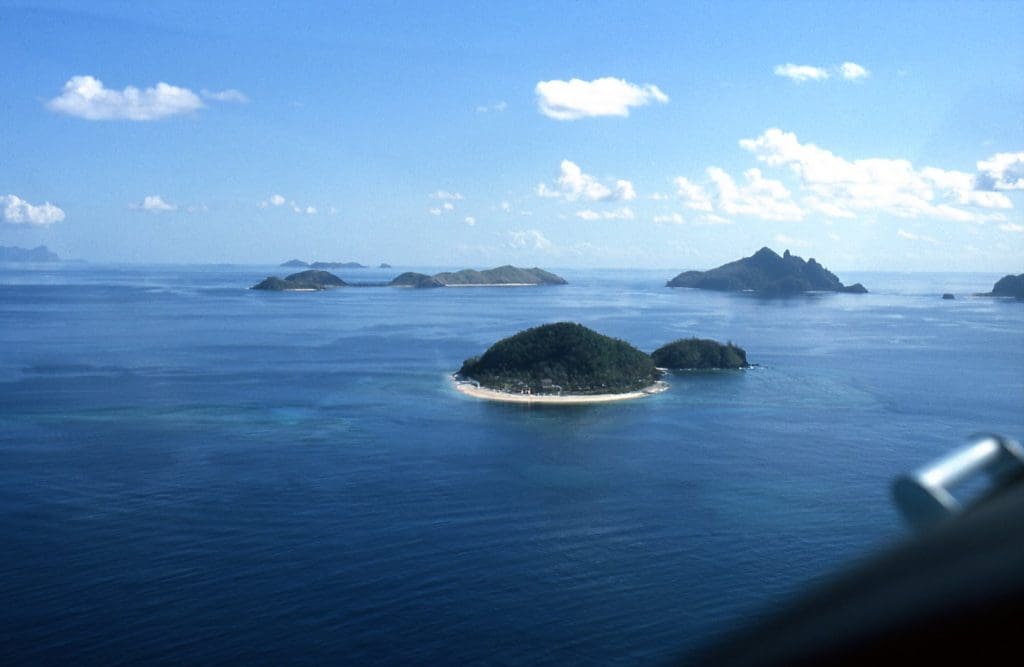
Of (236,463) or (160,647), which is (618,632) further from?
(236,463)

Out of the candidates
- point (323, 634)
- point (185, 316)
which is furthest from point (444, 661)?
point (185, 316)

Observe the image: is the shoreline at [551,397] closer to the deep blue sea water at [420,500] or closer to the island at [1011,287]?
the deep blue sea water at [420,500]

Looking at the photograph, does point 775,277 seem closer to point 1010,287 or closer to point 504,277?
point 1010,287

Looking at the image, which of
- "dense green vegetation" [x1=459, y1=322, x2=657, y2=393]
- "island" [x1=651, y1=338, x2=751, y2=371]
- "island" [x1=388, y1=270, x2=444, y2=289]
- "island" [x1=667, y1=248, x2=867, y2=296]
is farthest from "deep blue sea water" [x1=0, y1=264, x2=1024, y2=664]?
"island" [x1=388, y1=270, x2=444, y2=289]

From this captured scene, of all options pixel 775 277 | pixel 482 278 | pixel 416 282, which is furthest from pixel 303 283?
pixel 775 277

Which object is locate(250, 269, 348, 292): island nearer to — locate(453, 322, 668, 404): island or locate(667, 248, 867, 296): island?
locate(667, 248, 867, 296): island
